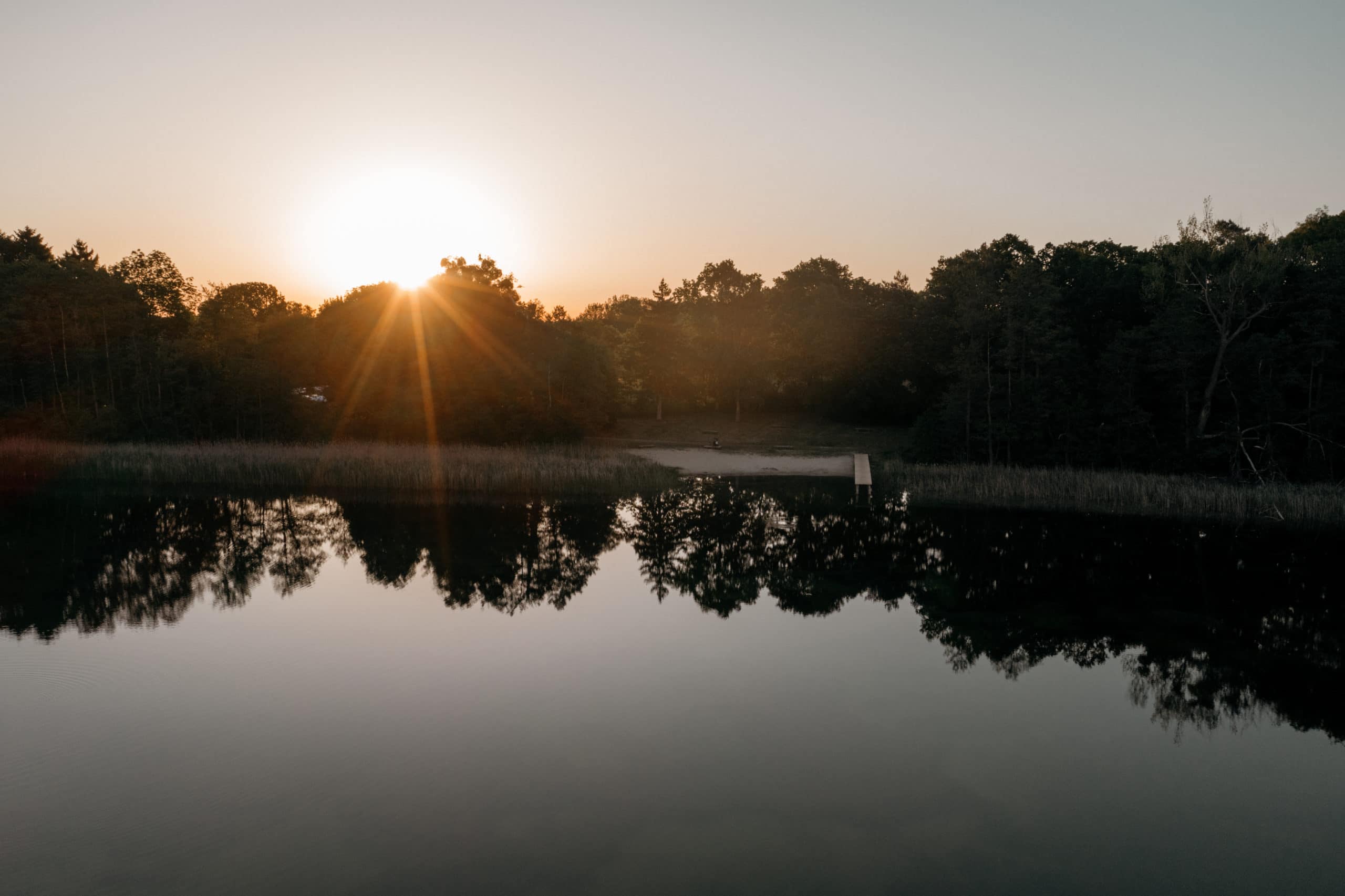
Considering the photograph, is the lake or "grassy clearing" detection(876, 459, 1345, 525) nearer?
the lake

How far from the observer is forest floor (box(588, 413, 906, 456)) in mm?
54344

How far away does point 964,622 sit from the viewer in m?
18.2

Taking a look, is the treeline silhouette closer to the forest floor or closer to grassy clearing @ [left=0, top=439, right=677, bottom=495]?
grassy clearing @ [left=0, top=439, right=677, bottom=495]

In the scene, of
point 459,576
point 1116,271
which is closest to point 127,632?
point 459,576

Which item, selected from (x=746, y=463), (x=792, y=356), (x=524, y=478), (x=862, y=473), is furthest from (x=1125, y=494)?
(x=792, y=356)

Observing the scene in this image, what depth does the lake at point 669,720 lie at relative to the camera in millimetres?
8469

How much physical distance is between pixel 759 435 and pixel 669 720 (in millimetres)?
48860

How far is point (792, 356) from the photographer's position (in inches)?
2591

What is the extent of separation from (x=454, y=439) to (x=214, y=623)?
31.1 meters

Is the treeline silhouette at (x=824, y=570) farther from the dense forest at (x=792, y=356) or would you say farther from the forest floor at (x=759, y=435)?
the forest floor at (x=759, y=435)

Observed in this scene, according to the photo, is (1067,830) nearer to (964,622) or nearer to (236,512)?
(964,622)

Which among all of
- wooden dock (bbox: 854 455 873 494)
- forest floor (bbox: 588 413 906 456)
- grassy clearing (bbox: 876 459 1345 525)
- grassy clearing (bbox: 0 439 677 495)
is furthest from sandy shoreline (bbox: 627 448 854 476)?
grassy clearing (bbox: 876 459 1345 525)

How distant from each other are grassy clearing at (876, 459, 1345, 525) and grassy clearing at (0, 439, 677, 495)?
489 inches

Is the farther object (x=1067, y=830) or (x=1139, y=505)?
(x=1139, y=505)
